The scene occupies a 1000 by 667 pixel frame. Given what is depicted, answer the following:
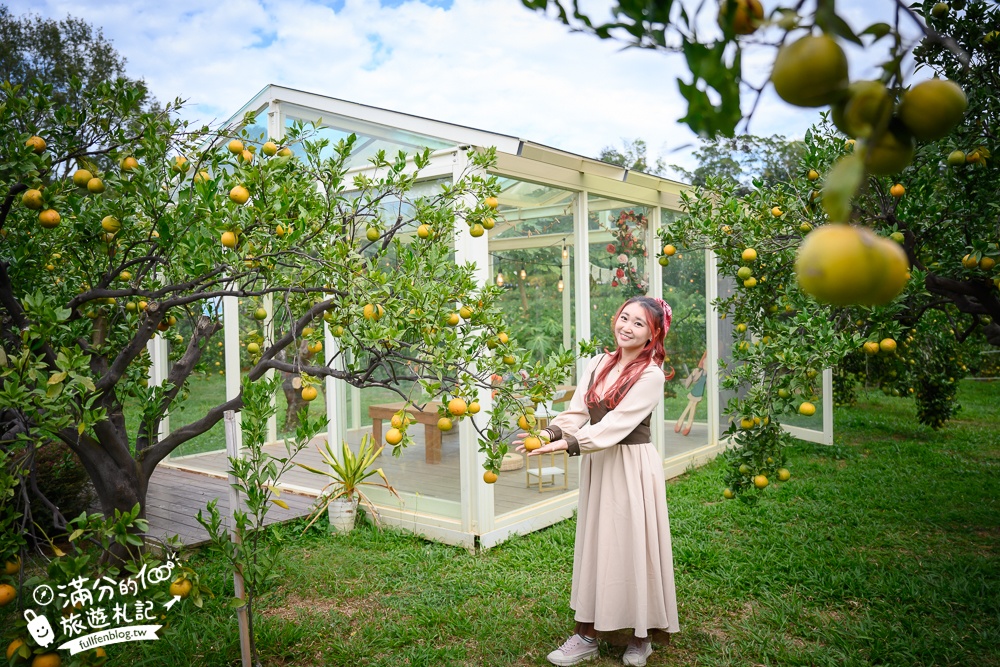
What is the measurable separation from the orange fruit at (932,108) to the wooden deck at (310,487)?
4345 mm

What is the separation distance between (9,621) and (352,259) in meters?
2.71

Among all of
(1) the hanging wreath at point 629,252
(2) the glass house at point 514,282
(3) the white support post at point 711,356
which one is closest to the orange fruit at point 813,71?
(2) the glass house at point 514,282

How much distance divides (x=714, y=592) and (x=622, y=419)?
1487mm

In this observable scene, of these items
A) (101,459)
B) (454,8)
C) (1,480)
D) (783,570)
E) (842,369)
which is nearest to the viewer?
(1,480)

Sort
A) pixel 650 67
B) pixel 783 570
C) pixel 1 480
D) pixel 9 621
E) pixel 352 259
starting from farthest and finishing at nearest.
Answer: pixel 783 570 < pixel 9 621 < pixel 352 259 < pixel 1 480 < pixel 650 67

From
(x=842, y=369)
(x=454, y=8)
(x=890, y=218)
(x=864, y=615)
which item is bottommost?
(x=864, y=615)

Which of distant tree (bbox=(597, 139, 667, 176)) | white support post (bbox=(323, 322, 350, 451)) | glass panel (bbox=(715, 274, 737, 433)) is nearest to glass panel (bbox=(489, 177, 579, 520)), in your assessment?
white support post (bbox=(323, 322, 350, 451))

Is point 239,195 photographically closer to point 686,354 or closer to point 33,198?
point 33,198

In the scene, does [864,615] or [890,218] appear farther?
[864,615]

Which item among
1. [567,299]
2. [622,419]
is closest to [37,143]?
[622,419]

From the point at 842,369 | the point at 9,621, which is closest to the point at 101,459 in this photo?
the point at 9,621

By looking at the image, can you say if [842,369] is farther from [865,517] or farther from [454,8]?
[454,8]

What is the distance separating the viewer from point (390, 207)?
4.99 meters

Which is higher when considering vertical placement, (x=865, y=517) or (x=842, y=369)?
(x=842, y=369)
